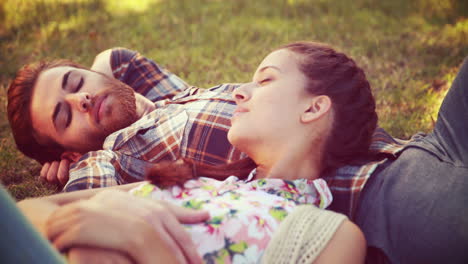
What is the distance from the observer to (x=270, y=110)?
79.0 inches

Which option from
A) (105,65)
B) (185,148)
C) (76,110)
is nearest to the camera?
(185,148)

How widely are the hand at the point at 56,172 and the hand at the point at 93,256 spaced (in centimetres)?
153

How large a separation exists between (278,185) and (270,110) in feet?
1.26

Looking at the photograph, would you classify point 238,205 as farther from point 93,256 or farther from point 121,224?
point 93,256

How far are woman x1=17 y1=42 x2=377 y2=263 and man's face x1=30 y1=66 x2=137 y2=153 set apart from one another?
3.64ft

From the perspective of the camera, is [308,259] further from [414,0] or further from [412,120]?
[414,0]

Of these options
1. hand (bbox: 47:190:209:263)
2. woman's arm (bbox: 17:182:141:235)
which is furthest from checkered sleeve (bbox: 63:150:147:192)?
hand (bbox: 47:190:209:263)

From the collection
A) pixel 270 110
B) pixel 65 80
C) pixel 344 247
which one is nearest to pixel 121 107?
pixel 65 80

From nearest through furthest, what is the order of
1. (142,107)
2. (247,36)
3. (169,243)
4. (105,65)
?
(169,243)
(142,107)
(105,65)
(247,36)

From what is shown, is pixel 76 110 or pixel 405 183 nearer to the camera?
pixel 405 183

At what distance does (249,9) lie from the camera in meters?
5.68

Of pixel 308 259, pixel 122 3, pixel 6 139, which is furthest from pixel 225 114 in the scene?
pixel 122 3

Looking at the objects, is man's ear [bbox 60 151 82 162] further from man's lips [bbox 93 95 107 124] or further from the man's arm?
the man's arm

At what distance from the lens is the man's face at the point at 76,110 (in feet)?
9.29
